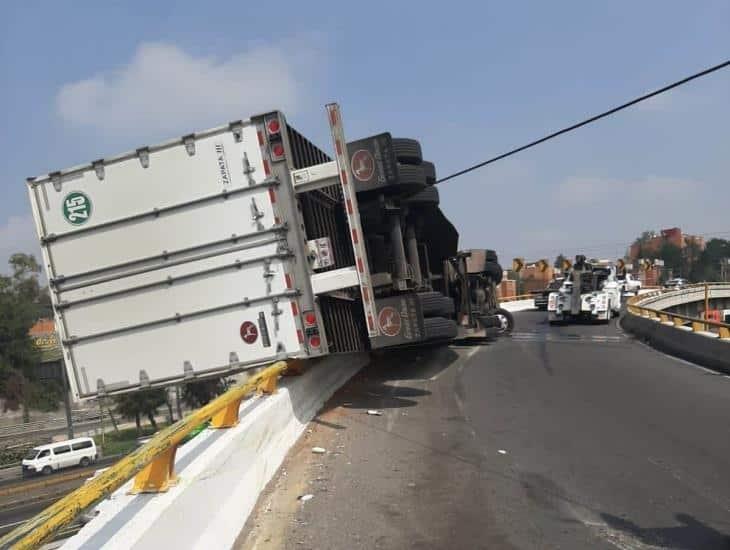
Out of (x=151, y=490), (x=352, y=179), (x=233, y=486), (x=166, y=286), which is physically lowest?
(x=233, y=486)

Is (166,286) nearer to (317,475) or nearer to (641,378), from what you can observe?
(317,475)

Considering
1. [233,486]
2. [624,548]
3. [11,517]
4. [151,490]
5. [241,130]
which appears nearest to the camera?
[151,490]

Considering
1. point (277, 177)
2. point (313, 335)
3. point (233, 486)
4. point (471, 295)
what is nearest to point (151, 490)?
point (233, 486)

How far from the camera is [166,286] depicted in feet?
24.3

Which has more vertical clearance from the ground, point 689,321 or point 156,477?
point 156,477

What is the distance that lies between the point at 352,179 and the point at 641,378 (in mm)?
6433

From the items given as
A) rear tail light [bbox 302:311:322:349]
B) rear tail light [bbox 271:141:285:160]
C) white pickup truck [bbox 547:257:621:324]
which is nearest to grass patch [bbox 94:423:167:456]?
rear tail light [bbox 302:311:322:349]

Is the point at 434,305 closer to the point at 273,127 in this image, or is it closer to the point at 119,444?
the point at 273,127

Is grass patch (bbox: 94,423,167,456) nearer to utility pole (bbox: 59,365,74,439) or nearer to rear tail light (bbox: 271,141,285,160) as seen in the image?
utility pole (bbox: 59,365,74,439)

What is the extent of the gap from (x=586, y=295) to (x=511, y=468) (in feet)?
65.9

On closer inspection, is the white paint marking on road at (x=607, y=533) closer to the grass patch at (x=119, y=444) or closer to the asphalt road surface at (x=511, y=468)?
the asphalt road surface at (x=511, y=468)

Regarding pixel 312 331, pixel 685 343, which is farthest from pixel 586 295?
pixel 312 331

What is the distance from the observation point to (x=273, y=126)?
724 centimetres

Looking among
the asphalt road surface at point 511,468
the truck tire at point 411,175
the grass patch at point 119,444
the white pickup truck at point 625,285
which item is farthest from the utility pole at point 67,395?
the white pickup truck at point 625,285
